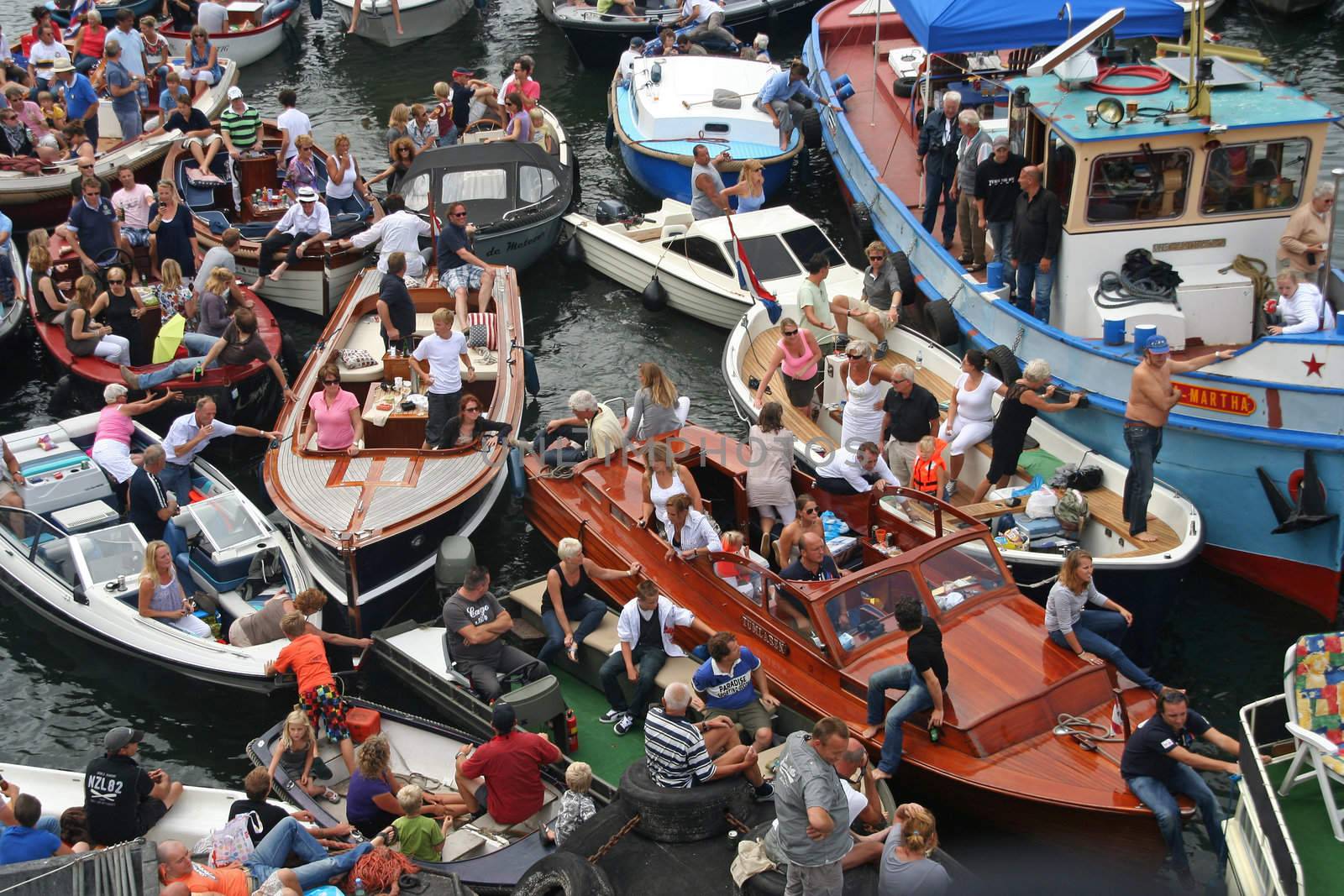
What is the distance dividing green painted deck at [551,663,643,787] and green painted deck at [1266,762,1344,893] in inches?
165

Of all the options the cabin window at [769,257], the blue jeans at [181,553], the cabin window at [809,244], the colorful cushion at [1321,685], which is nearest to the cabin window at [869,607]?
the colorful cushion at [1321,685]

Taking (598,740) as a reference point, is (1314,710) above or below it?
above

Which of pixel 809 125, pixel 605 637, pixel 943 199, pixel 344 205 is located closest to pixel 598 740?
pixel 605 637

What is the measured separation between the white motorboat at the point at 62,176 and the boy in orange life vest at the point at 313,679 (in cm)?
986

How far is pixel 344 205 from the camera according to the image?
58.9 feet

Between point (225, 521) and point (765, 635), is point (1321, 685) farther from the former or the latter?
point (225, 521)

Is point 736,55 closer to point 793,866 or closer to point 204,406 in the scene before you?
point 204,406

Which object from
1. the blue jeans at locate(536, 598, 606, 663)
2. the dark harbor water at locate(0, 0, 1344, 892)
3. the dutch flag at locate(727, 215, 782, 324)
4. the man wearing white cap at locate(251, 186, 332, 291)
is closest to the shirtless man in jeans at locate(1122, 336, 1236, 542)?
the dark harbor water at locate(0, 0, 1344, 892)

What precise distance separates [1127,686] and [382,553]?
19.2ft

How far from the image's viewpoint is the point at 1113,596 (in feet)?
36.8

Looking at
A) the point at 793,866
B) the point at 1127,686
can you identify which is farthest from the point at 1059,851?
the point at 793,866

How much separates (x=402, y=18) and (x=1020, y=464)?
17.8 meters

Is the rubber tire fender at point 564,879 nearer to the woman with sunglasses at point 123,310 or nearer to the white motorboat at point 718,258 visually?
the white motorboat at point 718,258

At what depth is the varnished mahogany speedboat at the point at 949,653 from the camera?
922 centimetres
